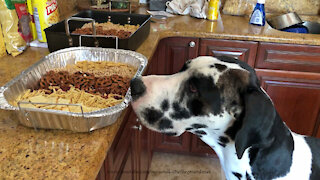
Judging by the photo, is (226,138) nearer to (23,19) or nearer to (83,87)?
(83,87)

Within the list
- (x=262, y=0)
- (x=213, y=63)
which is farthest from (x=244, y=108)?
(x=262, y=0)

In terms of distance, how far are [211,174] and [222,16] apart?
131cm

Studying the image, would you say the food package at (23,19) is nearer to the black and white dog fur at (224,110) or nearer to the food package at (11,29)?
the food package at (11,29)

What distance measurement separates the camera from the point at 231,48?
1962 mm

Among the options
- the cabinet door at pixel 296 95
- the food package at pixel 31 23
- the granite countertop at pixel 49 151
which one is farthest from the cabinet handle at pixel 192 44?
the granite countertop at pixel 49 151

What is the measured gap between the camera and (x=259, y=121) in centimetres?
91

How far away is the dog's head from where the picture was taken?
0.99m

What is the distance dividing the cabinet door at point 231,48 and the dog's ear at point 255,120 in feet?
3.44

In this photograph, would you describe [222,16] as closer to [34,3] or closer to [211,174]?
[211,174]

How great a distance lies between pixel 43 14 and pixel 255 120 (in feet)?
3.83

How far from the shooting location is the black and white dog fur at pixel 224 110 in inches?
37.0

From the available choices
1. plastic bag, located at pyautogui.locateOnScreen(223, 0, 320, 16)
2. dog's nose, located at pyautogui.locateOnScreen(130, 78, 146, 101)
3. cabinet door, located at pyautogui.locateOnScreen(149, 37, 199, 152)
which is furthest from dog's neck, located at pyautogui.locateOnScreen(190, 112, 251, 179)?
plastic bag, located at pyautogui.locateOnScreen(223, 0, 320, 16)

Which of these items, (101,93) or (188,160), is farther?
(188,160)

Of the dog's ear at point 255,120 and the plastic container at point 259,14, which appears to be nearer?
the dog's ear at point 255,120
